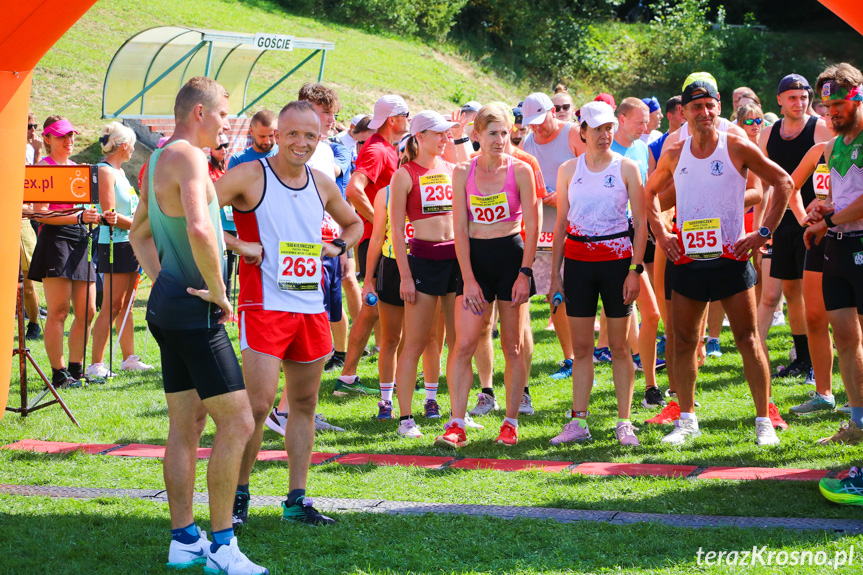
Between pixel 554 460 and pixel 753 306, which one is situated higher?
pixel 753 306

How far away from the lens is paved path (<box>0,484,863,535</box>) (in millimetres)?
4281

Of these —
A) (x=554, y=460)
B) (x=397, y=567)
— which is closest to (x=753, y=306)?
(x=554, y=460)

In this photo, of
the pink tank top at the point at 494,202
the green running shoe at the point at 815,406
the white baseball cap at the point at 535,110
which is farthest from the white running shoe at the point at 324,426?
the green running shoe at the point at 815,406

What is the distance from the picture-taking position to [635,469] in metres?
5.36

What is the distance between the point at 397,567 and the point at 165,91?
16.6 metres

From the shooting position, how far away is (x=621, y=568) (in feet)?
12.4

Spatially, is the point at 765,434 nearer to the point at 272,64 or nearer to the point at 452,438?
the point at 452,438

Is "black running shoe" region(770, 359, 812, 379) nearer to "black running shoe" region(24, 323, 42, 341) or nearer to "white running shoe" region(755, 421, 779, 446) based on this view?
"white running shoe" region(755, 421, 779, 446)

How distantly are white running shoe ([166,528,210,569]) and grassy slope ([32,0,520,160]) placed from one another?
16.2 m

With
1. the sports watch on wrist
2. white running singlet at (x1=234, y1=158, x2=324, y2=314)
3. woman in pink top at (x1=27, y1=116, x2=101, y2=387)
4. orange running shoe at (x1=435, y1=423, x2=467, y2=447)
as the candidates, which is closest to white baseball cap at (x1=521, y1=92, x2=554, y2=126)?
orange running shoe at (x1=435, y1=423, x2=467, y2=447)

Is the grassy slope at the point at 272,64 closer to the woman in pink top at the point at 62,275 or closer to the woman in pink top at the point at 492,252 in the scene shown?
the woman in pink top at the point at 62,275

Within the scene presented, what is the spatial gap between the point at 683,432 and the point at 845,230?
1627 millimetres

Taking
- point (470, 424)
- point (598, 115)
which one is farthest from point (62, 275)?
point (598, 115)

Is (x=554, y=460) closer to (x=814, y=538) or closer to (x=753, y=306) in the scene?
(x=753, y=306)
